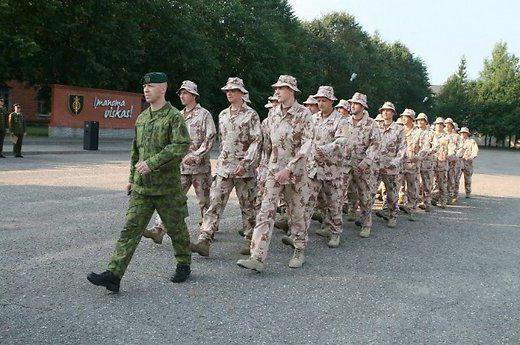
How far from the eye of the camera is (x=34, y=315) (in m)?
4.38

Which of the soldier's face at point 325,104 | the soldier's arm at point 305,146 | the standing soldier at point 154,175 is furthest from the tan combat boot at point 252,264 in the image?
the soldier's face at point 325,104

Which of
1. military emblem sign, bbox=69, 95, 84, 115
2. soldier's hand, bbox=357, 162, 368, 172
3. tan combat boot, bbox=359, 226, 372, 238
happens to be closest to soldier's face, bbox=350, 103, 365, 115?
soldier's hand, bbox=357, 162, 368, 172

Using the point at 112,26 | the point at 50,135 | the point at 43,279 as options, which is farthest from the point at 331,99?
the point at 112,26

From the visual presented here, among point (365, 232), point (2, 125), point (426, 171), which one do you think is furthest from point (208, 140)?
point (2, 125)

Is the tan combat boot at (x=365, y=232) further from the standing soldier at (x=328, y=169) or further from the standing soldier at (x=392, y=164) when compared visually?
the standing soldier at (x=392, y=164)

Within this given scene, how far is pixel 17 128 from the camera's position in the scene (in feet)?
60.1

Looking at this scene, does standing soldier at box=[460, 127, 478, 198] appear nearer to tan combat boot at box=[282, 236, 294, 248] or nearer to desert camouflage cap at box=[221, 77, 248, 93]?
tan combat boot at box=[282, 236, 294, 248]

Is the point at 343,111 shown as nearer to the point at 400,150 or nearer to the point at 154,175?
the point at 400,150

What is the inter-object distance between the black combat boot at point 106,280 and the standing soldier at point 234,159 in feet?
5.48

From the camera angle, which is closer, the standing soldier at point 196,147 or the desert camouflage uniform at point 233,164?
the desert camouflage uniform at point 233,164

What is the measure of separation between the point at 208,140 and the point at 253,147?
2.79 feet

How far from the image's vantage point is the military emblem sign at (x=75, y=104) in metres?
28.8

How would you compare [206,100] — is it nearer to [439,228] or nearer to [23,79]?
[23,79]

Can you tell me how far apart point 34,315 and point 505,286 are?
496 centimetres
